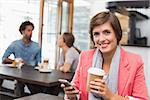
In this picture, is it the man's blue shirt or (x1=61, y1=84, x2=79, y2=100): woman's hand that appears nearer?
(x1=61, y1=84, x2=79, y2=100): woman's hand

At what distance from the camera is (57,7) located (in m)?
5.21

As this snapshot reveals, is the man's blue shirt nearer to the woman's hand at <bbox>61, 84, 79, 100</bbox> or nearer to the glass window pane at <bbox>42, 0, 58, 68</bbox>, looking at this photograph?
the glass window pane at <bbox>42, 0, 58, 68</bbox>

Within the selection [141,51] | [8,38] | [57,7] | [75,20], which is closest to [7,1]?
[8,38]

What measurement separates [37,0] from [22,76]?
2569 millimetres

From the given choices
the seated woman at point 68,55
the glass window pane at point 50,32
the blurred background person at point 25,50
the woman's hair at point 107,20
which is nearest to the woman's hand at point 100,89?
the woman's hair at point 107,20

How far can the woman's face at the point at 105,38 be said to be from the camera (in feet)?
4.26

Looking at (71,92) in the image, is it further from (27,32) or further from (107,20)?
(27,32)

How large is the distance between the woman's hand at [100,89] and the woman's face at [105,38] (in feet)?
0.78

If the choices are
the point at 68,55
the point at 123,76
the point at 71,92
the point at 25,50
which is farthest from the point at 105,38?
the point at 25,50

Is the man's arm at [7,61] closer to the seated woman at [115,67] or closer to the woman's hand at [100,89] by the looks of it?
the seated woman at [115,67]

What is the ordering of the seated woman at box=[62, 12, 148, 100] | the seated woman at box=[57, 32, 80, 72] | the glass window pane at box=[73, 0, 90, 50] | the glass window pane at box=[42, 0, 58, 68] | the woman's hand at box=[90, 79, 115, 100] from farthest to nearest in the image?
the glass window pane at box=[73, 0, 90, 50]
the glass window pane at box=[42, 0, 58, 68]
the seated woman at box=[57, 32, 80, 72]
the seated woman at box=[62, 12, 148, 100]
the woman's hand at box=[90, 79, 115, 100]

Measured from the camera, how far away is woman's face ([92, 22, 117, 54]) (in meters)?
1.30

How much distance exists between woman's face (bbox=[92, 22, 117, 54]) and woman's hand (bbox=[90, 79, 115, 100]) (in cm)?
24

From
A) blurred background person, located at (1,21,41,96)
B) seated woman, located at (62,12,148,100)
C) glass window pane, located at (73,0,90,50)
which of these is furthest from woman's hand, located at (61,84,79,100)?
glass window pane, located at (73,0,90,50)
